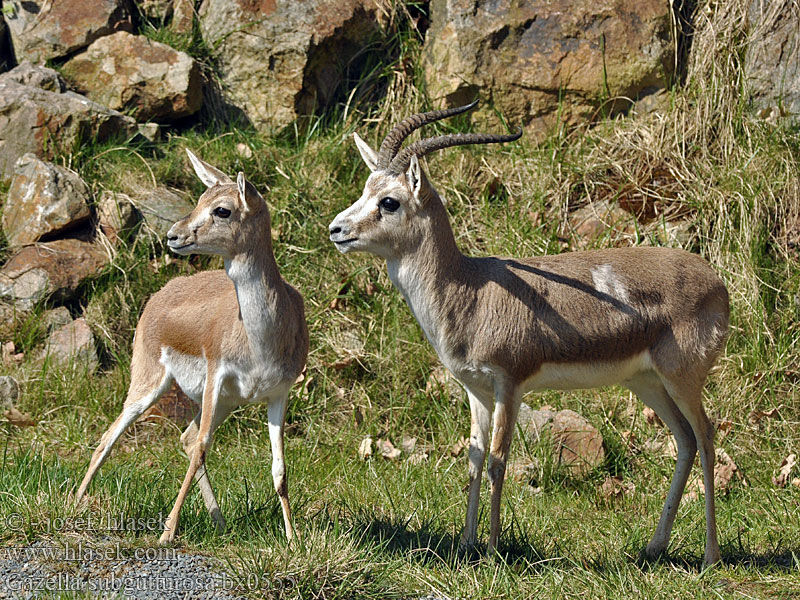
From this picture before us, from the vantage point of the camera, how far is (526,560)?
5.05 metres

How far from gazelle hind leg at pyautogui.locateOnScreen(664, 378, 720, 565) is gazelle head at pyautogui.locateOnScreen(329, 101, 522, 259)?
1.63 m

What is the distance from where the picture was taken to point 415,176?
5078 millimetres

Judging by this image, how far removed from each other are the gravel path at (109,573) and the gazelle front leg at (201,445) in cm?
17

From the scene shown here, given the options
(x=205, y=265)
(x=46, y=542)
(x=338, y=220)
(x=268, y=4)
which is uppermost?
(x=268, y=4)

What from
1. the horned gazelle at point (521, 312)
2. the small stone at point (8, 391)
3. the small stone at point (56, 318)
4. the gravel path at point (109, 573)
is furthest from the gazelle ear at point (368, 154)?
the small stone at point (8, 391)

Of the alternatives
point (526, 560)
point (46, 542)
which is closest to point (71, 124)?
point (46, 542)

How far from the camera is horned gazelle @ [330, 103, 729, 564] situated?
5113 millimetres

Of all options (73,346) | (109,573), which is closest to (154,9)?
(73,346)

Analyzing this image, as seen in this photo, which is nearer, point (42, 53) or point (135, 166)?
point (135, 166)

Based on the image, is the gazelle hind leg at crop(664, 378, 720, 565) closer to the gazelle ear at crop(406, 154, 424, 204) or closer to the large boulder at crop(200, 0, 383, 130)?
the gazelle ear at crop(406, 154, 424, 204)

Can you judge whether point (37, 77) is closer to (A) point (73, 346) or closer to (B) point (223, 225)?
(A) point (73, 346)

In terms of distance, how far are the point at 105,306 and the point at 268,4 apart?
3.43 meters

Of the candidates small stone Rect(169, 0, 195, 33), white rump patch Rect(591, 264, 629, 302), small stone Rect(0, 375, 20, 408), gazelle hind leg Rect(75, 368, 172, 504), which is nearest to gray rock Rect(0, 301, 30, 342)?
small stone Rect(0, 375, 20, 408)

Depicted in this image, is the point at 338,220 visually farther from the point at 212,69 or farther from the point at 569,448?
the point at 212,69
